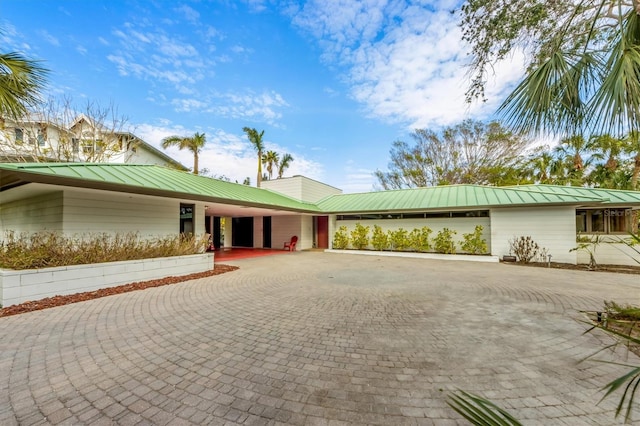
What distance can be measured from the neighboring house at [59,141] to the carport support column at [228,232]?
776 centimetres

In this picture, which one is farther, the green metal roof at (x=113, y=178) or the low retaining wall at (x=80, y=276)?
the green metal roof at (x=113, y=178)

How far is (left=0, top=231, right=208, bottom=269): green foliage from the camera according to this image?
225 inches

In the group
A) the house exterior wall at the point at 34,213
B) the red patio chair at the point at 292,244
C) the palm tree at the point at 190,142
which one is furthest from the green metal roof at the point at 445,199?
the palm tree at the point at 190,142

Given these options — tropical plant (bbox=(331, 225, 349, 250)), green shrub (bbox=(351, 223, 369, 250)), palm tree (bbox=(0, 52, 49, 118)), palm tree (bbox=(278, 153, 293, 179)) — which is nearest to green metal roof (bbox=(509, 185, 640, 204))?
green shrub (bbox=(351, 223, 369, 250))

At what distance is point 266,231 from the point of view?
17625mm

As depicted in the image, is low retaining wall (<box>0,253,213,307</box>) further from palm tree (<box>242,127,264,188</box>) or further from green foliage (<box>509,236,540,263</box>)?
palm tree (<box>242,127,264,188</box>)

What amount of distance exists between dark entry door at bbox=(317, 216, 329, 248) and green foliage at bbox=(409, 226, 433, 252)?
566 cm

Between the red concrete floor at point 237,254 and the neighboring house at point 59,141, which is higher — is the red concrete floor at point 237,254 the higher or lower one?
the lower one

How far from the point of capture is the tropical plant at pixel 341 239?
1568cm

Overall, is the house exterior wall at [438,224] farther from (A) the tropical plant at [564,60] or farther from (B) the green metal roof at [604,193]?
(A) the tropical plant at [564,60]

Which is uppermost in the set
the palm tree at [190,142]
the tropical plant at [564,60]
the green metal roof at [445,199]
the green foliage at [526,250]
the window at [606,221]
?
the palm tree at [190,142]

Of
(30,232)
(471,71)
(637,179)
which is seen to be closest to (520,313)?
(471,71)

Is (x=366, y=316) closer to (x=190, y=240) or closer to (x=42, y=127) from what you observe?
(x=190, y=240)

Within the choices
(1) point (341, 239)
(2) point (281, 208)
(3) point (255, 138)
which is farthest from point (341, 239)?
(3) point (255, 138)
